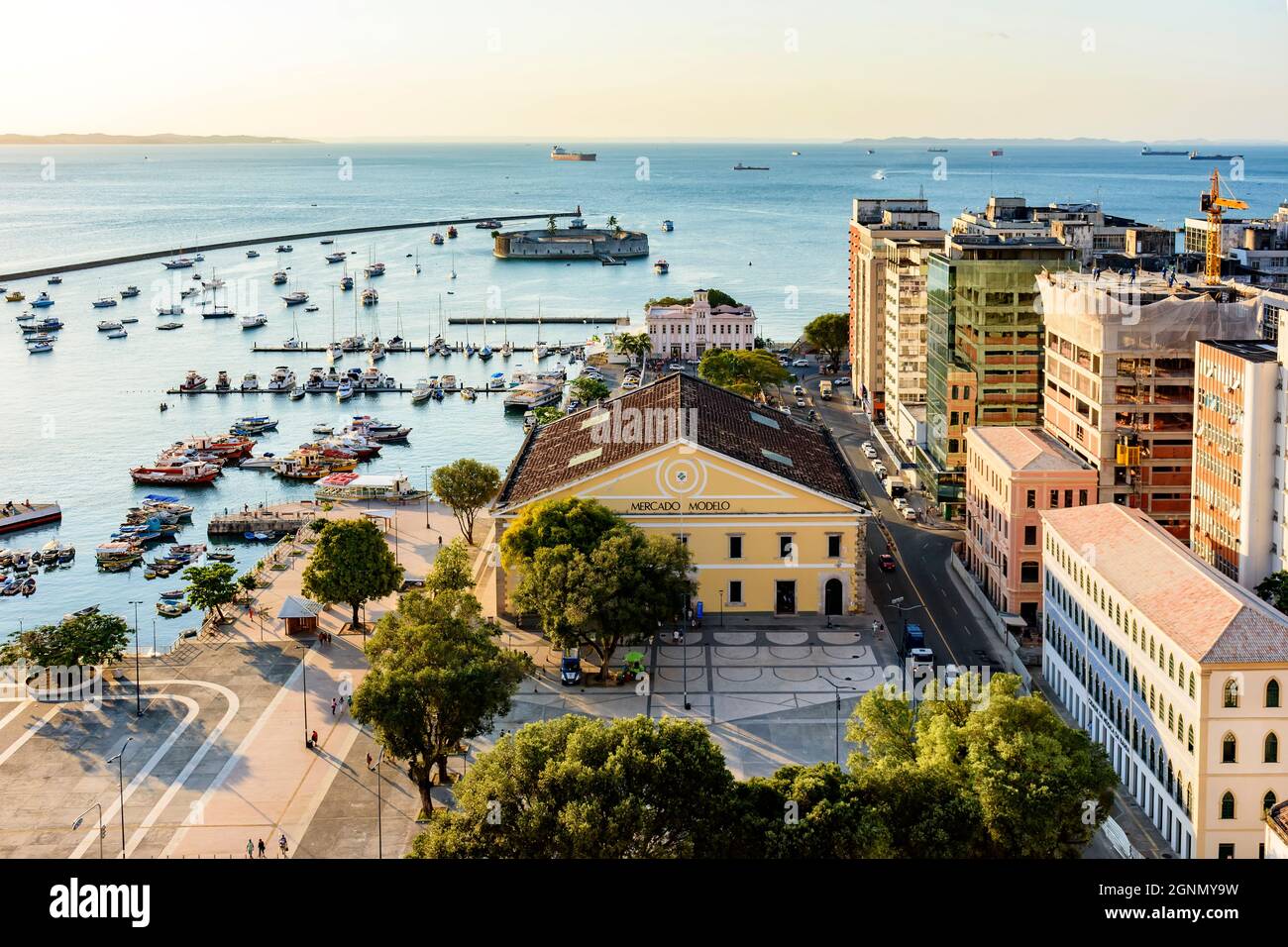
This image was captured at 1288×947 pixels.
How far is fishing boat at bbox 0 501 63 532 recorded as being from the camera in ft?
308

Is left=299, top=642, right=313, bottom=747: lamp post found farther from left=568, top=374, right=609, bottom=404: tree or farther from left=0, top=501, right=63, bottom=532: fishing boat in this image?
left=568, top=374, right=609, bottom=404: tree

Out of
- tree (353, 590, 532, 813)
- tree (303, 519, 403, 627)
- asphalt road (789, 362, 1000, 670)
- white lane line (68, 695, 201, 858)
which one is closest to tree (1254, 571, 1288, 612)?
asphalt road (789, 362, 1000, 670)

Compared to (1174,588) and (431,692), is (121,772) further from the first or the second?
(1174,588)

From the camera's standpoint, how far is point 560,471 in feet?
220

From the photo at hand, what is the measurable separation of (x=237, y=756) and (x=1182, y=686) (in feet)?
103

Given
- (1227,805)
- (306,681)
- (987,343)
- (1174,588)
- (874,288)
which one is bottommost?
(306,681)

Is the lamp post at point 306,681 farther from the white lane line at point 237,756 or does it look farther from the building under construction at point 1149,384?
the building under construction at point 1149,384

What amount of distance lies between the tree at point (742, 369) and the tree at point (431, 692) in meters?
67.4

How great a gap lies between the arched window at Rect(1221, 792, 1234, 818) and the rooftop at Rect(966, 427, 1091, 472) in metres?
24.3

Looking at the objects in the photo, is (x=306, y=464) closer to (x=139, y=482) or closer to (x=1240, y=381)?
(x=139, y=482)

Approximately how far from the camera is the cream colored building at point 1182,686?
40.3 meters

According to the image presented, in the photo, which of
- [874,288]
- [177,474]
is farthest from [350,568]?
[874,288]

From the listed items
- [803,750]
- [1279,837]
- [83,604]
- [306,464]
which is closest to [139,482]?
[306,464]

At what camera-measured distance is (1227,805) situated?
133 feet
